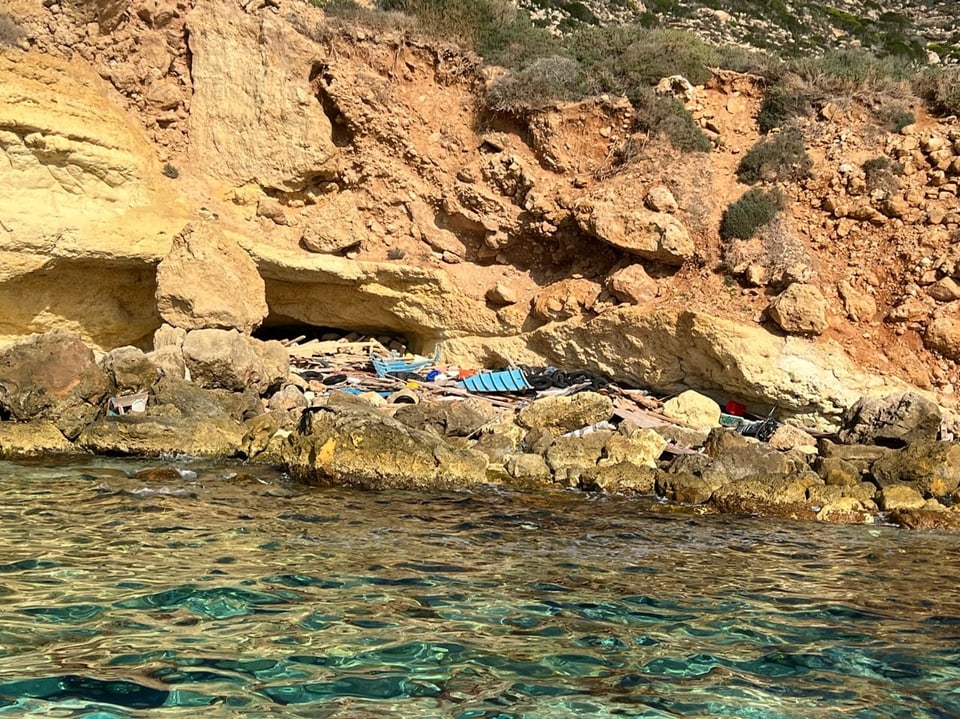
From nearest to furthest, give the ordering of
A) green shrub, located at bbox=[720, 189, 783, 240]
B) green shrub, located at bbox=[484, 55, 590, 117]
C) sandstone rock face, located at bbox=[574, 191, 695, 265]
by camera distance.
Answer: sandstone rock face, located at bbox=[574, 191, 695, 265]
green shrub, located at bbox=[720, 189, 783, 240]
green shrub, located at bbox=[484, 55, 590, 117]

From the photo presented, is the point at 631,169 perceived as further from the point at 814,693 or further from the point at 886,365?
the point at 814,693

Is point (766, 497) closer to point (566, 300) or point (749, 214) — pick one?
point (566, 300)

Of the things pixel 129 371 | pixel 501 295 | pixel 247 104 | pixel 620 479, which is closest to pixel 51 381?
pixel 129 371

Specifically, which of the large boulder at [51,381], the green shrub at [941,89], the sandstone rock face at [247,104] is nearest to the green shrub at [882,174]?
the green shrub at [941,89]

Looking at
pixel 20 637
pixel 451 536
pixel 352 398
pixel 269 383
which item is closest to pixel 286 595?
pixel 20 637

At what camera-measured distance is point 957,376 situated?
13109 millimetres

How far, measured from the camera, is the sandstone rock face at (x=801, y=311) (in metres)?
13.4

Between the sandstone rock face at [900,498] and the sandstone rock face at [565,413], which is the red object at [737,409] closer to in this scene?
the sandstone rock face at [565,413]

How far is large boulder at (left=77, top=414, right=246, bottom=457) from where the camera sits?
11.3 m

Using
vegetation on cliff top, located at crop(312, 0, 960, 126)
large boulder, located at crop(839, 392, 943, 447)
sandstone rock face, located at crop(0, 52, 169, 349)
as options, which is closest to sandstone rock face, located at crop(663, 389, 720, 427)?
large boulder, located at crop(839, 392, 943, 447)

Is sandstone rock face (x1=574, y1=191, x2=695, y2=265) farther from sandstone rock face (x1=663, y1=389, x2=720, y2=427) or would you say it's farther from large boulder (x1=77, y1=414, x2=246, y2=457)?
large boulder (x1=77, y1=414, x2=246, y2=457)

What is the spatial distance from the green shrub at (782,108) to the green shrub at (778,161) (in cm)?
54

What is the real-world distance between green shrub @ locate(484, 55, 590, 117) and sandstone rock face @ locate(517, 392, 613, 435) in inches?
321

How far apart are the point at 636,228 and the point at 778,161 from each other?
338cm
